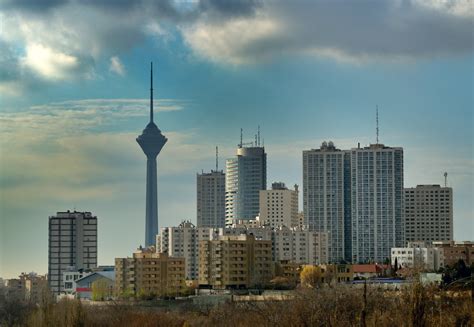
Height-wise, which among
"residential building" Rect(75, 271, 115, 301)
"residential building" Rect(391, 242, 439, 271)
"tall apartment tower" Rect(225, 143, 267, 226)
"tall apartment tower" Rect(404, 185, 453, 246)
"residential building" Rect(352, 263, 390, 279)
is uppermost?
"tall apartment tower" Rect(225, 143, 267, 226)

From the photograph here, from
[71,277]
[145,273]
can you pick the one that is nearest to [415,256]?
[145,273]

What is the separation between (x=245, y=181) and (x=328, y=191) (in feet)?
36.5

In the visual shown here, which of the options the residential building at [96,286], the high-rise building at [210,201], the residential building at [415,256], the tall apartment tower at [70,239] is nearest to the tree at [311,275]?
the residential building at [415,256]

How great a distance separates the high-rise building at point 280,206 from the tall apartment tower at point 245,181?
6937mm

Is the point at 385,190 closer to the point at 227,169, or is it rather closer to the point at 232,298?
the point at 227,169

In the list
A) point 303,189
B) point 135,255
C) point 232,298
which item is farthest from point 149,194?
point 232,298

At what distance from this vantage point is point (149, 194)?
3108 inches

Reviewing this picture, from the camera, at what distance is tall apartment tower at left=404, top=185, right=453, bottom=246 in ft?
163

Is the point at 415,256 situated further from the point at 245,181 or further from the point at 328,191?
the point at 245,181

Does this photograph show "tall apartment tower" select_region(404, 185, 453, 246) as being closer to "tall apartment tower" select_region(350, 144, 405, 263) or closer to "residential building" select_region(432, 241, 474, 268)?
"tall apartment tower" select_region(350, 144, 405, 263)

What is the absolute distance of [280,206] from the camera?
53156 millimetres

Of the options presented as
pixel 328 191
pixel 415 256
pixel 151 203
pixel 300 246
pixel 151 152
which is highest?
pixel 151 152

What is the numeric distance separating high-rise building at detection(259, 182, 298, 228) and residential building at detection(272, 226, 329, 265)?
8.92 metres

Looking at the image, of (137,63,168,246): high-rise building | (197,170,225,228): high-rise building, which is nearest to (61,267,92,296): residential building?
(197,170,225,228): high-rise building
